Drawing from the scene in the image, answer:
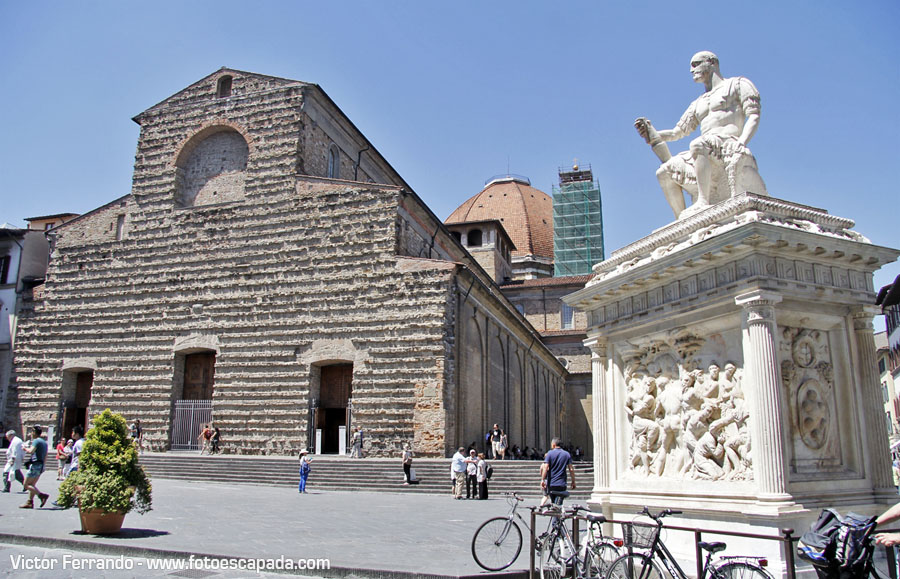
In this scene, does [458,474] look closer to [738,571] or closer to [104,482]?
[104,482]

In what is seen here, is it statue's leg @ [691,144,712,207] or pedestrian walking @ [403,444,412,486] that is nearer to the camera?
statue's leg @ [691,144,712,207]

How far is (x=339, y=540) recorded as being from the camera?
32.1 feet

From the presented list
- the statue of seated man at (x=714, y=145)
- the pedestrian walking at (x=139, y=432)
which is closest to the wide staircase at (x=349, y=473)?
the pedestrian walking at (x=139, y=432)

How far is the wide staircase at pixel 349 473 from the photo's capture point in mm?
20031

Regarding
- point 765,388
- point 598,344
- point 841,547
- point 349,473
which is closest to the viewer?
point 841,547

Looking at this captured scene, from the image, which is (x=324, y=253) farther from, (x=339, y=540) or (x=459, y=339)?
(x=339, y=540)

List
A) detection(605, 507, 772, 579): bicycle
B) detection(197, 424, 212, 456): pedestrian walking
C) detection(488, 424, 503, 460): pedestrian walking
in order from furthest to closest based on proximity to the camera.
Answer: detection(197, 424, 212, 456): pedestrian walking < detection(488, 424, 503, 460): pedestrian walking < detection(605, 507, 772, 579): bicycle

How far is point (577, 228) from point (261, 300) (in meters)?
39.3

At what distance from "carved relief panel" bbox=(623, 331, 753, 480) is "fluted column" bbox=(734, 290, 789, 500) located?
0.21 meters

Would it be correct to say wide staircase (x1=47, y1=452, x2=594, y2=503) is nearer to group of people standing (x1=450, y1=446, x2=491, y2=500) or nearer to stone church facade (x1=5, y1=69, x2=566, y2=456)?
group of people standing (x1=450, y1=446, x2=491, y2=500)

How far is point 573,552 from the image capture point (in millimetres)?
6602

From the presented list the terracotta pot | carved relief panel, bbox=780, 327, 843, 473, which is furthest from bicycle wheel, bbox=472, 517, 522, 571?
the terracotta pot

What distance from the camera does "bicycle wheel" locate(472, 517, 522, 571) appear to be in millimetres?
7594

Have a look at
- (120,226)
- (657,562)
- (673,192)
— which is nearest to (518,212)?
(120,226)
